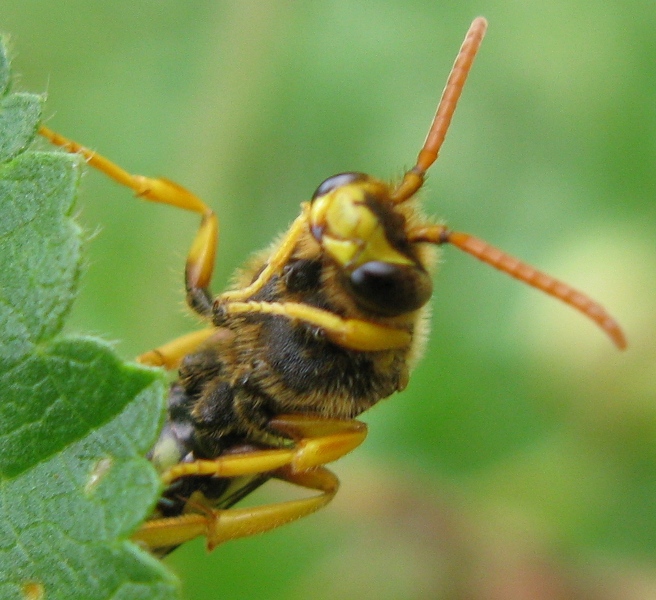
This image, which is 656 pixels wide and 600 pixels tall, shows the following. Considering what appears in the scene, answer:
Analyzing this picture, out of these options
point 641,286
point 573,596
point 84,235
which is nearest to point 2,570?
point 84,235

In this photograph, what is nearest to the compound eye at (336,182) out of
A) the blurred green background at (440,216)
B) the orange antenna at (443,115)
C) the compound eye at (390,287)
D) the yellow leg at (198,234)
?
the orange antenna at (443,115)

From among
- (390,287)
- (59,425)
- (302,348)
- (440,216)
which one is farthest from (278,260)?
(440,216)

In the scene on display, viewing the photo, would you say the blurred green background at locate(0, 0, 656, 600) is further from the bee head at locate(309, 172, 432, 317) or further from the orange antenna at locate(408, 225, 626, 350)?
the orange antenna at locate(408, 225, 626, 350)

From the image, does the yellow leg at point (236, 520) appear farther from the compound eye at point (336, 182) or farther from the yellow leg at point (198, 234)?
the compound eye at point (336, 182)

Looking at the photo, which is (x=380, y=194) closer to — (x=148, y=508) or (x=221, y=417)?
(x=221, y=417)

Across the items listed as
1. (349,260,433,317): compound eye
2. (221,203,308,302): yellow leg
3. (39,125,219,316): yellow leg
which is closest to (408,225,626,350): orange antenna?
(349,260,433,317): compound eye

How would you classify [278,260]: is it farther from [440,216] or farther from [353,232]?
→ [440,216]
